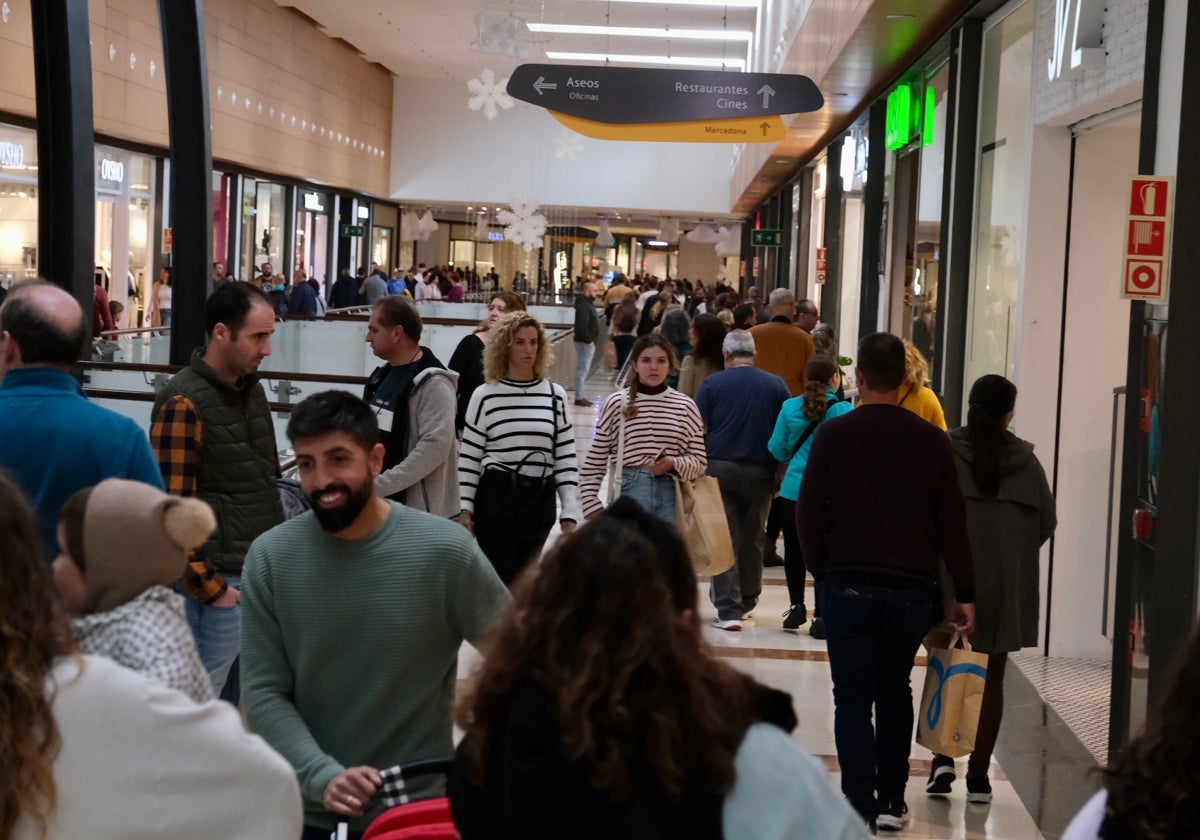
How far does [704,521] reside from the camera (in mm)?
7336

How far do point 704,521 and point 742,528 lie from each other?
117cm

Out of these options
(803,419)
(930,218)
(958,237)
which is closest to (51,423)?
(803,419)

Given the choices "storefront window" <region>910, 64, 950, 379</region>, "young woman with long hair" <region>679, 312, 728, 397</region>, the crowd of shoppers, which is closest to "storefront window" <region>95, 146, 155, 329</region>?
"storefront window" <region>910, 64, 950, 379</region>

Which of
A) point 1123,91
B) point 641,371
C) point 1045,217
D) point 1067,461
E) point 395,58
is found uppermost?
point 395,58

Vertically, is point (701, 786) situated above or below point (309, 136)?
below

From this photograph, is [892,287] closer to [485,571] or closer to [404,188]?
[485,571]

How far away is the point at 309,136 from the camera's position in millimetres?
33594

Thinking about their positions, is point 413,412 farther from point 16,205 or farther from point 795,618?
point 16,205

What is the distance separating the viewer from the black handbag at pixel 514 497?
5.95 m

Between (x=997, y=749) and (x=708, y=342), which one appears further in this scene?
(x=708, y=342)

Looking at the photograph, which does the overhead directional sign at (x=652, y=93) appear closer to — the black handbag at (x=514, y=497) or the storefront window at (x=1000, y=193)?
the storefront window at (x=1000, y=193)

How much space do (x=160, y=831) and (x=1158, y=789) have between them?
1246 mm

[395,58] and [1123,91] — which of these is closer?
[1123,91]

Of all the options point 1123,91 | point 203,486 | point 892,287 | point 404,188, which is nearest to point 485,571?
point 203,486
